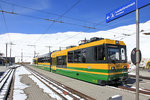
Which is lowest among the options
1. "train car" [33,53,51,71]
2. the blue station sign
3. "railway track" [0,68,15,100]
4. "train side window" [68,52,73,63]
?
"railway track" [0,68,15,100]

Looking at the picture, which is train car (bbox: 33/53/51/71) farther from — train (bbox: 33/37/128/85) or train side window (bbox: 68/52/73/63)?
train (bbox: 33/37/128/85)

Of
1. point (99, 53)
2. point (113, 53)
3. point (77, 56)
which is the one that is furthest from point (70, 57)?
point (113, 53)

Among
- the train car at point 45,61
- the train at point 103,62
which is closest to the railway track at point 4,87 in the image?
the train at point 103,62

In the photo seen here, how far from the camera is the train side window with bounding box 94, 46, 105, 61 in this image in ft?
26.8

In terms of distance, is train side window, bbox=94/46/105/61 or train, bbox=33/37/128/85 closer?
train, bbox=33/37/128/85

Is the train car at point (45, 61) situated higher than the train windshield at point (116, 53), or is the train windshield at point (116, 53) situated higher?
the train windshield at point (116, 53)

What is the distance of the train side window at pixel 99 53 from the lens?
818 centimetres

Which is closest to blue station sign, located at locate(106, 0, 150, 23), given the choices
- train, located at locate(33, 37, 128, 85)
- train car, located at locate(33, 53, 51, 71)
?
train, located at locate(33, 37, 128, 85)

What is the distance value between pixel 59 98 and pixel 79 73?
475 centimetres

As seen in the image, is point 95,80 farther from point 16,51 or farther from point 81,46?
point 16,51

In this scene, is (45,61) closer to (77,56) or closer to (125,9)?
(77,56)

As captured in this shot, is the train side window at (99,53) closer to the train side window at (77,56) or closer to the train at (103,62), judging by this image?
the train at (103,62)

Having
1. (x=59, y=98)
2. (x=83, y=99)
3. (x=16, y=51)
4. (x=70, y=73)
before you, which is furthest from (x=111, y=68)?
(x=16, y=51)

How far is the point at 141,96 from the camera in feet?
19.7
